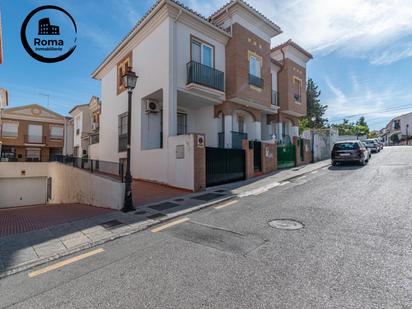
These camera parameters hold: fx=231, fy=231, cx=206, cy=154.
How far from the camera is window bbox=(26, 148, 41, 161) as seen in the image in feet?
A: 107

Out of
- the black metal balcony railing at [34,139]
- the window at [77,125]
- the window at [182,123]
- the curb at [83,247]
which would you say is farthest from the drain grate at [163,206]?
the black metal balcony railing at [34,139]

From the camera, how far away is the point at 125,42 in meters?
15.3

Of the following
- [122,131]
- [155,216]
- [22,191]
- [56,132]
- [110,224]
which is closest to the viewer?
[110,224]

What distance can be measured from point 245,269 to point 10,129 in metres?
38.4

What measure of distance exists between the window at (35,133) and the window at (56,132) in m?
1.31

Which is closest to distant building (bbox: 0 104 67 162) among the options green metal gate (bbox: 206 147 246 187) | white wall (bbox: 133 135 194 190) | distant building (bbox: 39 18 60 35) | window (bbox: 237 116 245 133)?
white wall (bbox: 133 135 194 190)

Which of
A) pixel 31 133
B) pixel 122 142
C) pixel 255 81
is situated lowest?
pixel 122 142

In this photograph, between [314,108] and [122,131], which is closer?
[122,131]

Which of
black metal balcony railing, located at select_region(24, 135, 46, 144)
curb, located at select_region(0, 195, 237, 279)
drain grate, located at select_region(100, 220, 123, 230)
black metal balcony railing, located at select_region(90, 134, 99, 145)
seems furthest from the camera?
black metal balcony railing, located at select_region(24, 135, 46, 144)

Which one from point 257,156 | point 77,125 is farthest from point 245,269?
point 77,125

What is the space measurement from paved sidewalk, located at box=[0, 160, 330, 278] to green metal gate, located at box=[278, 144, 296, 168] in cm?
853

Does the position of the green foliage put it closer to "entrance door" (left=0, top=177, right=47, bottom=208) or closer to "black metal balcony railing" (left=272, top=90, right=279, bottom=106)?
"black metal balcony railing" (left=272, top=90, right=279, bottom=106)

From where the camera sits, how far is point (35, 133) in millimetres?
32438

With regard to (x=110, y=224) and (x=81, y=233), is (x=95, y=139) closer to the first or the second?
(x=110, y=224)
